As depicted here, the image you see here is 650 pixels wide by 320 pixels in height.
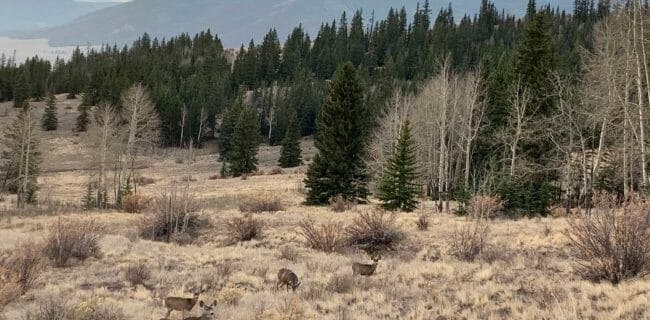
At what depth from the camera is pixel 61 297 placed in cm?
855

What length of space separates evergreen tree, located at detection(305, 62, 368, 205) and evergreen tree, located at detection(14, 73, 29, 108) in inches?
3260

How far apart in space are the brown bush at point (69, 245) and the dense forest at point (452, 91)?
13.4 metres

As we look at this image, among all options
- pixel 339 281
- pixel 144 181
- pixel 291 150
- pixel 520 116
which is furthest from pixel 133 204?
pixel 291 150

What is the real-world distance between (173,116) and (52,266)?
71.8 meters

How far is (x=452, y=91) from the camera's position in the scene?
3444cm

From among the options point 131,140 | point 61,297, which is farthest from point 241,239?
point 131,140

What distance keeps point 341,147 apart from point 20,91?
284ft

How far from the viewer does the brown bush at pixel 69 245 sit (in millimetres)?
12375

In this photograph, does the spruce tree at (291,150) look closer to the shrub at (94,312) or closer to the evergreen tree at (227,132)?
the evergreen tree at (227,132)

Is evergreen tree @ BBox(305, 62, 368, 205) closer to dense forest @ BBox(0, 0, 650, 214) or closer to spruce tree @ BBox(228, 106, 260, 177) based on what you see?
dense forest @ BBox(0, 0, 650, 214)

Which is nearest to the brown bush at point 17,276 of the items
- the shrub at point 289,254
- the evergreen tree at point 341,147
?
the shrub at point 289,254

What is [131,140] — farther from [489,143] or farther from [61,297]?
[61,297]

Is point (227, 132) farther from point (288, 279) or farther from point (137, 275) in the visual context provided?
point (288, 279)

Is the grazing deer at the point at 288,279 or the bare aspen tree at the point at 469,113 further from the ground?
the bare aspen tree at the point at 469,113
